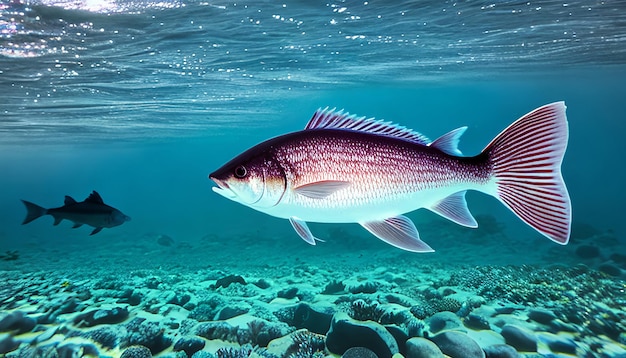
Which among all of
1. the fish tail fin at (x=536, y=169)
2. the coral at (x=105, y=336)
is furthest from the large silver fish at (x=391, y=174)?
the coral at (x=105, y=336)

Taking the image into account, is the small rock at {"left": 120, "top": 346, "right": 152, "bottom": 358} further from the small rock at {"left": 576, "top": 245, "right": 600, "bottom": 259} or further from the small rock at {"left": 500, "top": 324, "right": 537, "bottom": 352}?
the small rock at {"left": 576, "top": 245, "right": 600, "bottom": 259}

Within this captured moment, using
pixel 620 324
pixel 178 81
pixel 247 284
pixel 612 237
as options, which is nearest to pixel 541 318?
pixel 620 324

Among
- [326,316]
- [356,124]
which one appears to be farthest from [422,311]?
[356,124]

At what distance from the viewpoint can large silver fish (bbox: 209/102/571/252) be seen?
7.77 ft

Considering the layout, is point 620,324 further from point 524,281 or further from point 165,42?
point 165,42

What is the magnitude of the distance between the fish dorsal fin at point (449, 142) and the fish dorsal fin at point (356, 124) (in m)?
0.11

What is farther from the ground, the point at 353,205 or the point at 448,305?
the point at 353,205

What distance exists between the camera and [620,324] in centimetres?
564

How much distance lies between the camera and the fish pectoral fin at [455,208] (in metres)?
2.80

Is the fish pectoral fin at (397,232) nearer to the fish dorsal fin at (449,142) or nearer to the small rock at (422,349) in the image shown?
the fish dorsal fin at (449,142)

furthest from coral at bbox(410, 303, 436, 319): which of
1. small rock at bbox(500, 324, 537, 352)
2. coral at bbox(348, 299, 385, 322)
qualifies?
small rock at bbox(500, 324, 537, 352)

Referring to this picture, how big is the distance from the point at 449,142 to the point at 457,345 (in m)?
2.93

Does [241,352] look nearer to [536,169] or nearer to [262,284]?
[536,169]

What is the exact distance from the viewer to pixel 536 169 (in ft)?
7.85
